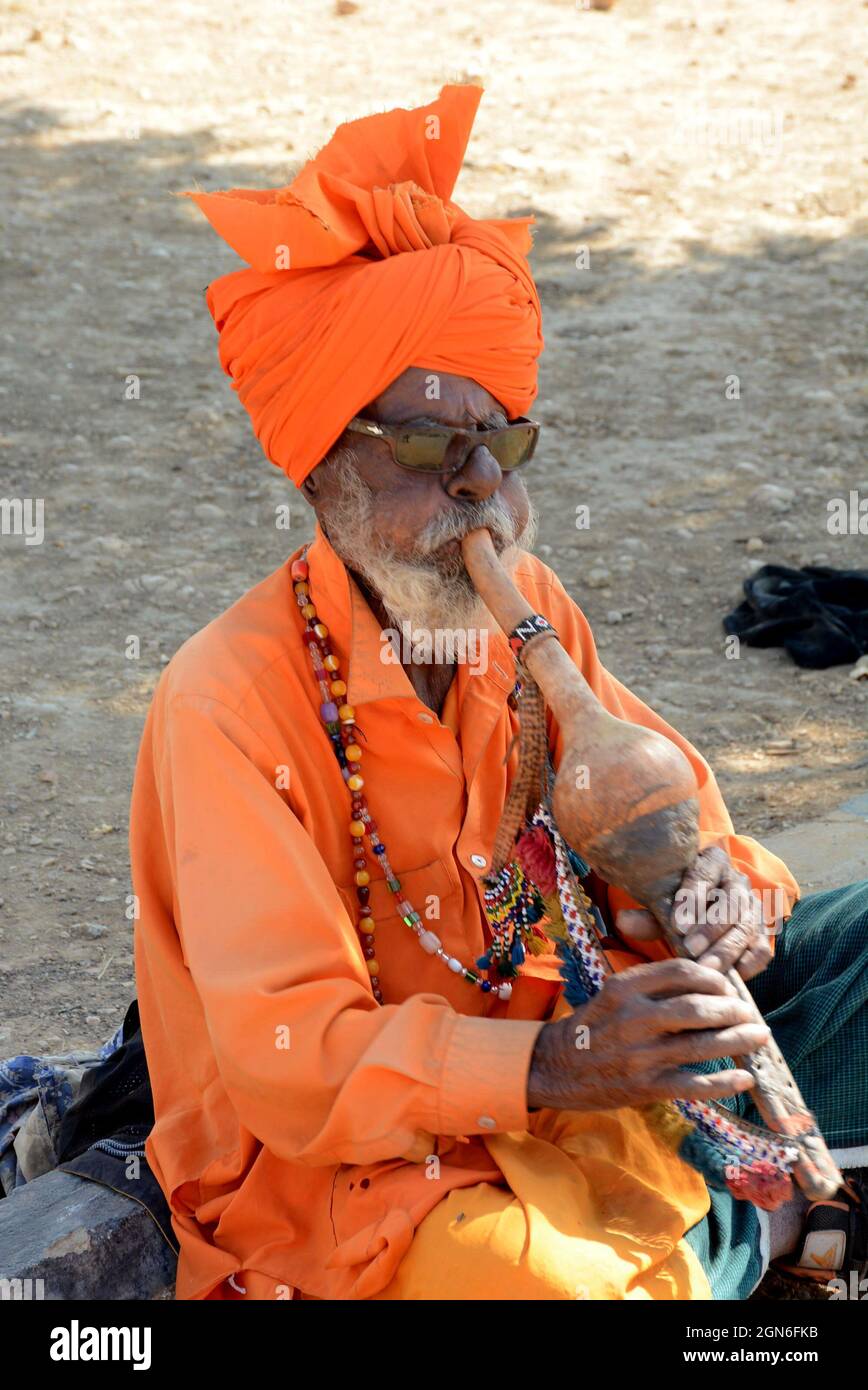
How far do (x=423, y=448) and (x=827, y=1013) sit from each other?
117cm

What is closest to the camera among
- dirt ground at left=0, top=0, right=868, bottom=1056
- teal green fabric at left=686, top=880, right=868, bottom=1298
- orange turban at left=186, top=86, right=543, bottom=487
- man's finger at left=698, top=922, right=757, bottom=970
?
man's finger at left=698, top=922, right=757, bottom=970

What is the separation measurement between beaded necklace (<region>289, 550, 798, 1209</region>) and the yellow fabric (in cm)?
7

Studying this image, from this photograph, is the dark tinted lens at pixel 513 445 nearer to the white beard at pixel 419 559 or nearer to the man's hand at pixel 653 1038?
the white beard at pixel 419 559

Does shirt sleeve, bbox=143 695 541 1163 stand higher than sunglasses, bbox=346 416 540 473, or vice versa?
sunglasses, bbox=346 416 540 473

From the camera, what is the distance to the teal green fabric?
269 cm

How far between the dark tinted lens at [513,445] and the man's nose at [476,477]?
0.03 meters

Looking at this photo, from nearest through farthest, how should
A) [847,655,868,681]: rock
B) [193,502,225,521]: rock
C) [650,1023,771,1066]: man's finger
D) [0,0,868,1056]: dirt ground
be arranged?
[650,1023,771,1066]: man's finger → [0,0,868,1056]: dirt ground → [847,655,868,681]: rock → [193,502,225,521]: rock

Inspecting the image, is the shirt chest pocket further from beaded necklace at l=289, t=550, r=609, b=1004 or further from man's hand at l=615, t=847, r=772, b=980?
man's hand at l=615, t=847, r=772, b=980

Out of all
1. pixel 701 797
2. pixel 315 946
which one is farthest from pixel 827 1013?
pixel 315 946

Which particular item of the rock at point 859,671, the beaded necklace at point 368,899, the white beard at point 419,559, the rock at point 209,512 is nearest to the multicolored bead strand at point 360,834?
the beaded necklace at point 368,899

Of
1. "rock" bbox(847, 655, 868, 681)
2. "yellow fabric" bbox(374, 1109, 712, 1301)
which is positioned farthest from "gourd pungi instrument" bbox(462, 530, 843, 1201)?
"rock" bbox(847, 655, 868, 681)

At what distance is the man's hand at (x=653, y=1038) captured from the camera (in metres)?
2.09

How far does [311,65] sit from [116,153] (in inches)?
66.6
